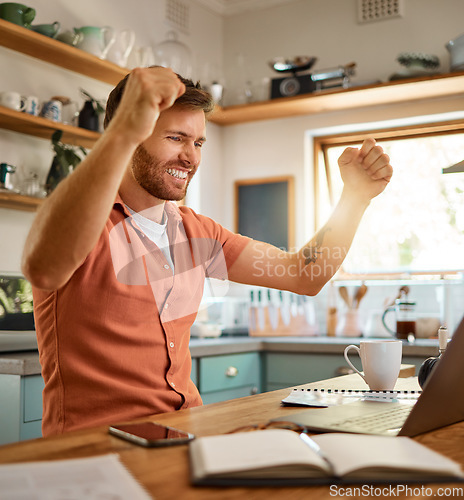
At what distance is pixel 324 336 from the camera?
371cm

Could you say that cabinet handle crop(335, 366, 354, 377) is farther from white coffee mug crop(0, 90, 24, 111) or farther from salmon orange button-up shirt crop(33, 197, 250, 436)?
white coffee mug crop(0, 90, 24, 111)

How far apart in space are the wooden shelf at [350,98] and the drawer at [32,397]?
1883 millimetres

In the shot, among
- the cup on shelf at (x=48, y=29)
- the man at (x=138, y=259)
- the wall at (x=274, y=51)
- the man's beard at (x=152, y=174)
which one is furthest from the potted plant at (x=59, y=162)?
the man's beard at (x=152, y=174)

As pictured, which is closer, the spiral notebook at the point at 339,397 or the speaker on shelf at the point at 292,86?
the spiral notebook at the point at 339,397

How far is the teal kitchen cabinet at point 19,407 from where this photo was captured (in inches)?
79.5

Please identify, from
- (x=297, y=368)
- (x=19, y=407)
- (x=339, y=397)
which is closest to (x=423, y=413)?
(x=339, y=397)

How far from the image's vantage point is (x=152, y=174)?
A: 1641 mm

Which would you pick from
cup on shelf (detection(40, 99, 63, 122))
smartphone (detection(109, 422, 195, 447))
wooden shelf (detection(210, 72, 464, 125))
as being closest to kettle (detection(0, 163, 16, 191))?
cup on shelf (detection(40, 99, 63, 122))

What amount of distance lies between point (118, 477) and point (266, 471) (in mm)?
163

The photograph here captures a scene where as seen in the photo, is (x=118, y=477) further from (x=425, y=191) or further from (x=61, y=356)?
(x=425, y=191)

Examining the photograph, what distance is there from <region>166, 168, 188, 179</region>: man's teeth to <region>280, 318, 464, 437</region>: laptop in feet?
2.68

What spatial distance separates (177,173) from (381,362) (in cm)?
74

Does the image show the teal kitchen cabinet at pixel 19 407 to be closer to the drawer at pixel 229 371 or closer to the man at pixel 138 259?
the man at pixel 138 259

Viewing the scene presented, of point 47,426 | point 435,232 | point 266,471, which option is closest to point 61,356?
point 47,426
